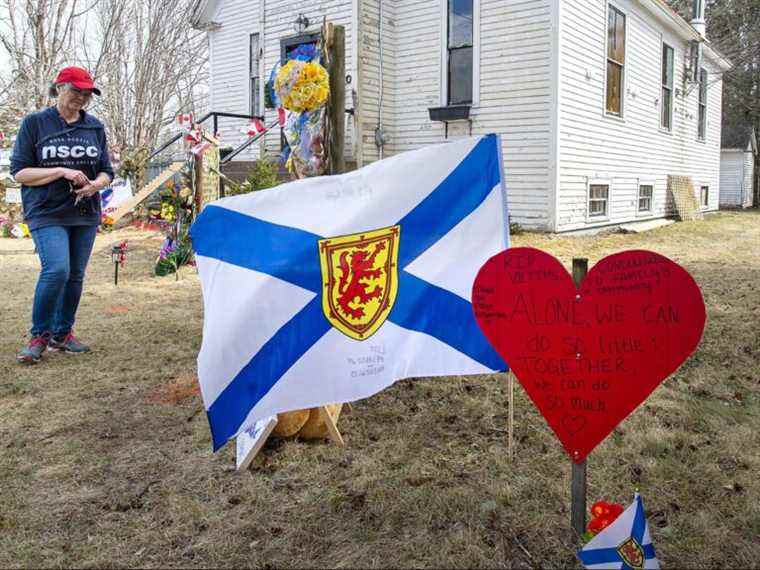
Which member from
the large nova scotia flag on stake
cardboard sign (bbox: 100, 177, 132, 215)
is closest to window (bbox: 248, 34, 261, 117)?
cardboard sign (bbox: 100, 177, 132, 215)

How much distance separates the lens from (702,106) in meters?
19.2

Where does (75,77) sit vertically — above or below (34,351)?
above

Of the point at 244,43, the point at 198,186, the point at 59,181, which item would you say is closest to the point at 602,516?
the point at 59,181

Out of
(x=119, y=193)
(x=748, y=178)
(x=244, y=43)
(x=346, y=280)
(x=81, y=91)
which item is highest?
(x=244, y=43)

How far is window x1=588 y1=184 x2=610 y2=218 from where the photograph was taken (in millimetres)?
12351

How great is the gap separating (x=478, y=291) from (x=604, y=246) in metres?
8.84

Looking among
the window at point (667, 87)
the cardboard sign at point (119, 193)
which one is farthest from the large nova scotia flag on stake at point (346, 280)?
the window at point (667, 87)

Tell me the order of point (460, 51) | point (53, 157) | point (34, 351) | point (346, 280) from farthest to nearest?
point (460, 51) → point (34, 351) → point (53, 157) → point (346, 280)

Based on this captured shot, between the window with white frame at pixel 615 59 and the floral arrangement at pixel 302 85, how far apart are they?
416 inches

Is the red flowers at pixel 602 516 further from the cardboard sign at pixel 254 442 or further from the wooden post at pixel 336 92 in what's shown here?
the wooden post at pixel 336 92

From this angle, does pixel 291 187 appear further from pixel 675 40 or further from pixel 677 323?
pixel 675 40

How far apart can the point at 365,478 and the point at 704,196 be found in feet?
64.8

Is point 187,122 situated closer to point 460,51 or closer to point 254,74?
point 460,51

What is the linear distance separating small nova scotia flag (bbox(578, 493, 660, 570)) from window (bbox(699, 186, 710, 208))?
1950 centimetres
